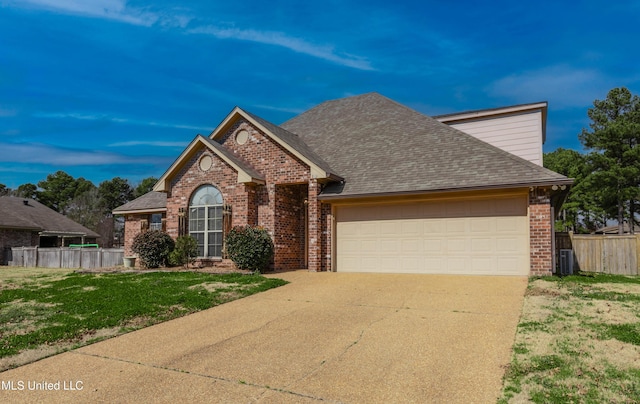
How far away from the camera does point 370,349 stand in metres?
5.88

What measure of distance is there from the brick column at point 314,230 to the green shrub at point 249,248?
138 cm

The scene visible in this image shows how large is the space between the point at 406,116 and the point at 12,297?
13.8m

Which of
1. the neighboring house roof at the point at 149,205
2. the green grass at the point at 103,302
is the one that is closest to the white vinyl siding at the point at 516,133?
the green grass at the point at 103,302

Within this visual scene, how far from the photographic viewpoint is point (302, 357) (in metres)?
5.66

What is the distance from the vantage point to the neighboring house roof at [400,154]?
1202 centimetres

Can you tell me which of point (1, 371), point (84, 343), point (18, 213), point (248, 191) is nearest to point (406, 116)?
point (248, 191)

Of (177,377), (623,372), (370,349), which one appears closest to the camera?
(623,372)

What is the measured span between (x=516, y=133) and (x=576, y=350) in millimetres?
11898

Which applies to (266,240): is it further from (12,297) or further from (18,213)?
(18,213)

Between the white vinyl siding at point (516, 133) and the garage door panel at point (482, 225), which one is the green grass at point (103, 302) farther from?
the white vinyl siding at point (516, 133)

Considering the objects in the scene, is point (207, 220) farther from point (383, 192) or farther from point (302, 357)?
point (302, 357)

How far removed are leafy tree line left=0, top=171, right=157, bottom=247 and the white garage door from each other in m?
53.9

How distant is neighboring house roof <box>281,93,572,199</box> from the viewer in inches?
473

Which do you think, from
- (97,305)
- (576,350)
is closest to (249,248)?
(97,305)
